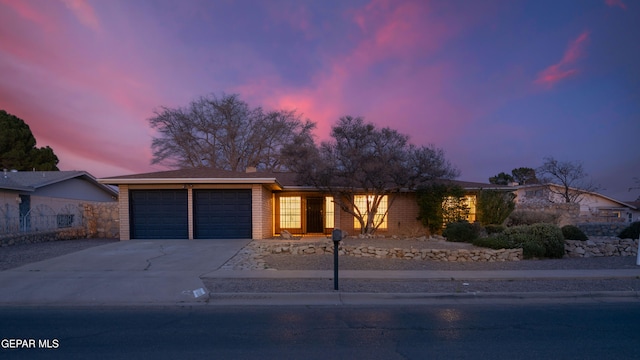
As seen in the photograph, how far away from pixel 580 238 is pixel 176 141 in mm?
32436

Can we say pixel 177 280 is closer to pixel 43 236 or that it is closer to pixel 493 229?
pixel 43 236

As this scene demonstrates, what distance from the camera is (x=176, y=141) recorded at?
1469 inches

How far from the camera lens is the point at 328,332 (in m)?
6.31

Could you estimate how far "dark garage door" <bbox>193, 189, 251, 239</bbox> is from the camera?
1819 cm

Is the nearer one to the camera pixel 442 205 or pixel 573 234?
pixel 573 234

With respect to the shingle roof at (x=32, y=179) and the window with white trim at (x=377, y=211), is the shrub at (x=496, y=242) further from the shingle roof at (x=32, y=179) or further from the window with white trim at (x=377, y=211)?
the shingle roof at (x=32, y=179)

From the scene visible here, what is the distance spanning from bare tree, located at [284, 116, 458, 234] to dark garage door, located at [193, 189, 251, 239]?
300cm

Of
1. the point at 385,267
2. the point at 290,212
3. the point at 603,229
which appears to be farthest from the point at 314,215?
the point at 603,229

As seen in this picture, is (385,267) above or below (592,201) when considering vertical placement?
below

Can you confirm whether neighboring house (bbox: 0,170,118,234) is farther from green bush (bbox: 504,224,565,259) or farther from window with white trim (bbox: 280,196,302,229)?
green bush (bbox: 504,224,565,259)

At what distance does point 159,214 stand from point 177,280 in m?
9.33

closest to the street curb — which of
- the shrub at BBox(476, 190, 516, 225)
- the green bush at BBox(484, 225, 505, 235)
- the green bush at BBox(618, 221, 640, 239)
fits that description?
the green bush at BBox(618, 221, 640, 239)

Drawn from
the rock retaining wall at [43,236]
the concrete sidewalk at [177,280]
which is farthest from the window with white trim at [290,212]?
the rock retaining wall at [43,236]

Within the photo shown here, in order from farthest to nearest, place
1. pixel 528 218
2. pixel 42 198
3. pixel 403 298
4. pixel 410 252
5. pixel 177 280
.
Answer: pixel 42 198, pixel 528 218, pixel 410 252, pixel 177 280, pixel 403 298
